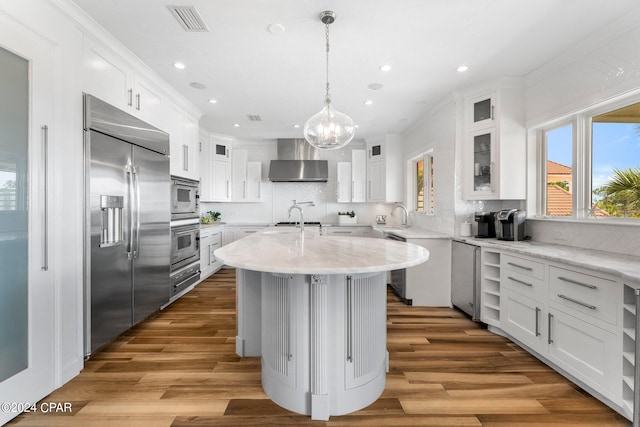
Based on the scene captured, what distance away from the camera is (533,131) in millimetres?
3174

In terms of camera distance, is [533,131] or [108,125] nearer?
[108,125]

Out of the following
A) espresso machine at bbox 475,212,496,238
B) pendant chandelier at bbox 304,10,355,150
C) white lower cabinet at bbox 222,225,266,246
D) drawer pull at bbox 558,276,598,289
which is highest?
pendant chandelier at bbox 304,10,355,150

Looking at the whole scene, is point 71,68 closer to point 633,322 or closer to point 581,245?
point 633,322

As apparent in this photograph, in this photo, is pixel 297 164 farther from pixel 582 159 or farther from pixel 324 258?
pixel 324 258

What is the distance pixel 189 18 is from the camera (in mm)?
2186

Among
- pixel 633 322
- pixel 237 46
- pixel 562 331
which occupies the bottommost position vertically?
pixel 562 331

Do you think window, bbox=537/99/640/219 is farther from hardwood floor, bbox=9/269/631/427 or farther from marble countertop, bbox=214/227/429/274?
marble countertop, bbox=214/227/429/274

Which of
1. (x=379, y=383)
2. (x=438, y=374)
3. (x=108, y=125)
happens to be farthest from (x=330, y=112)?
(x=438, y=374)

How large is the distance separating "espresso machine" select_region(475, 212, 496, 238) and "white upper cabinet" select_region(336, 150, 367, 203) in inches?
113

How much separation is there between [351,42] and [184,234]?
2.90m

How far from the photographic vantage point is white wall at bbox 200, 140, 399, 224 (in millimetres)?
6367

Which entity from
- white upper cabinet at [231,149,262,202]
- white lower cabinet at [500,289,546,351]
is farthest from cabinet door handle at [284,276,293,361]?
white upper cabinet at [231,149,262,202]

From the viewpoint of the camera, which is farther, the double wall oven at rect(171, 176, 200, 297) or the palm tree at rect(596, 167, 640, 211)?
the double wall oven at rect(171, 176, 200, 297)

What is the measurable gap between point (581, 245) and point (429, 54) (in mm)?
2134
